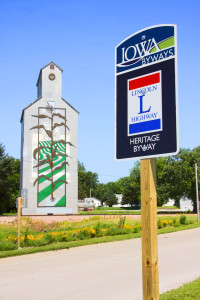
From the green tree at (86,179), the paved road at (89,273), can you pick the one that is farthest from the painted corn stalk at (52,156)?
the green tree at (86,179)

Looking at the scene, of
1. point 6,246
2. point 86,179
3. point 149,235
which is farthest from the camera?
point 86,179

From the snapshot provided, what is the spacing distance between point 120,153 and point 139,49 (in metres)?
1.27

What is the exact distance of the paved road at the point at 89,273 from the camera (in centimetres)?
767

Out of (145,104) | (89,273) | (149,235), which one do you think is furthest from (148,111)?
(89,273)

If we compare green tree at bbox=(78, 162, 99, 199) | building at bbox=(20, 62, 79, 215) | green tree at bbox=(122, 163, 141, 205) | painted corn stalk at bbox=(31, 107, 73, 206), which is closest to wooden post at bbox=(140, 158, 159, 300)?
building at bbox=(20, 62, 79, 215)

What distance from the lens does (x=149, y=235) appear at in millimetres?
3861

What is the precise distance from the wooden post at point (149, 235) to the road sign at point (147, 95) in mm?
254

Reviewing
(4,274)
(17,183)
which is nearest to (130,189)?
(17,183)

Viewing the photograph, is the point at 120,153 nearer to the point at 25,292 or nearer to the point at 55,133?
the point at 25,292

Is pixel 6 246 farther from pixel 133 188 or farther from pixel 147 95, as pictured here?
pixel 133 188

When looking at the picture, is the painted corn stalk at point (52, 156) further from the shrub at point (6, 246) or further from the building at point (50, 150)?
the shrub at point (6, 246)

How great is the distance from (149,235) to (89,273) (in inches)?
254

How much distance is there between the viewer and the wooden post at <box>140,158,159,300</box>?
3791mm

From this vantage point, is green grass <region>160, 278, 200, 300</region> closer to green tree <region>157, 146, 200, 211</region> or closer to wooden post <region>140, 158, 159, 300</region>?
wooden post <region>140, 158, 159, 300</region>
